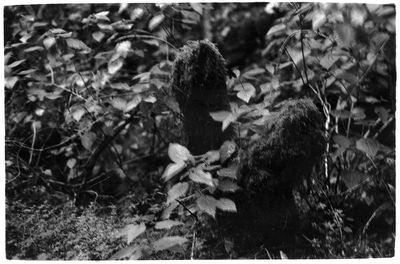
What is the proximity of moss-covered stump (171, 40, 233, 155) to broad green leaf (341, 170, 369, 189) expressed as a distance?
53 centimetres

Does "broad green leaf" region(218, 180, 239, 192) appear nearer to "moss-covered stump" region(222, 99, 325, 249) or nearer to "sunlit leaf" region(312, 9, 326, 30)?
"moss-covered stump" region(222, 99, 325, 249)

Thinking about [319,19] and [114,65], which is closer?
[319,19]

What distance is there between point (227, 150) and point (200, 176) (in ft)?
0.75

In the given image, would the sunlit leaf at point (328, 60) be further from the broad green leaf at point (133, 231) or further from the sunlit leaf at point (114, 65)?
the broad green leaf at point (133, 231)

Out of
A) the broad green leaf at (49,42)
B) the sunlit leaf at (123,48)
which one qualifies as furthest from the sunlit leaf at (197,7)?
the broad green leaf at (49,42)

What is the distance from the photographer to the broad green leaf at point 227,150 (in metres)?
1.96

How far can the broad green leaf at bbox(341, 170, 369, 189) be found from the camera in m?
2.19

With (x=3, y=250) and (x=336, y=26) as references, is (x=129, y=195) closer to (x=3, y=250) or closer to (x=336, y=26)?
(x=3, y=250)

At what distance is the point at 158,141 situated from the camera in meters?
3.07

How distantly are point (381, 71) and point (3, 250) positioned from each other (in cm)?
192

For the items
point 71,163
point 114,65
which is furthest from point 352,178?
point 71,163

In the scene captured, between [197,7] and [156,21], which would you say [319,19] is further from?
[156,21]

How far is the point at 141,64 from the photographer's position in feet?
10.8

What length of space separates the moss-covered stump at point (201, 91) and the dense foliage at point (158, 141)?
5 centimetres
